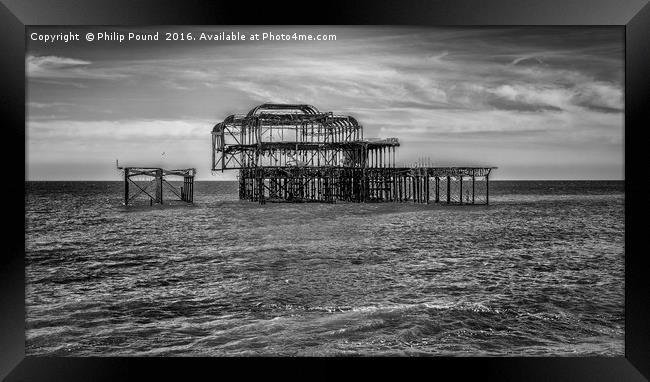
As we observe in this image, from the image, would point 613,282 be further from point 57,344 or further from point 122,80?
point 122,80

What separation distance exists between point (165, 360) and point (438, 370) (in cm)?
406

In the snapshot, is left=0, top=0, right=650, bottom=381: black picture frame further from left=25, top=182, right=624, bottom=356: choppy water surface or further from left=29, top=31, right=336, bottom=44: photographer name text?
left=25, top=182, right=624, bottom=356: choppy water surface

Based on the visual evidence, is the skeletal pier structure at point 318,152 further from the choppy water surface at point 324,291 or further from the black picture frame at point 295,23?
the black picture frame at point 295,23

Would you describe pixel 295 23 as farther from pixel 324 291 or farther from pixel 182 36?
pixel 324 291

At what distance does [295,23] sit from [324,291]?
434 inches

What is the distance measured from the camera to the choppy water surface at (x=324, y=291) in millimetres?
13211

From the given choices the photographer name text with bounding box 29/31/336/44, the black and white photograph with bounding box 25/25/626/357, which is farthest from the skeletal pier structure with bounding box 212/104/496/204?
the photographer name text with bounding box 29/31/336/44

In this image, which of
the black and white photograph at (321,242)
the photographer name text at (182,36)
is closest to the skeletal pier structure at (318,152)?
the black and white photograph at (321,242)

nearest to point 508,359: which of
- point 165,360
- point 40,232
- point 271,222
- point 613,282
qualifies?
point 165,360

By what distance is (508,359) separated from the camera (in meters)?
8.55

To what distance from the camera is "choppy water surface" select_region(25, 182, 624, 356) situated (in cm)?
1321

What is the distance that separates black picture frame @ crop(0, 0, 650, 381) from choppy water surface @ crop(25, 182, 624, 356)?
3695 mm

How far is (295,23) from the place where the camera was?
28.4ft

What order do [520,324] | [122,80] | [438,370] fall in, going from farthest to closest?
[122,80], [520,324], [438,370]
